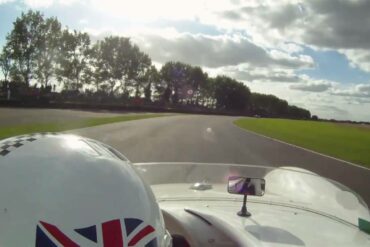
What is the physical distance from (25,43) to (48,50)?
4656mm

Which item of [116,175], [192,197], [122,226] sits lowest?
[192,197]

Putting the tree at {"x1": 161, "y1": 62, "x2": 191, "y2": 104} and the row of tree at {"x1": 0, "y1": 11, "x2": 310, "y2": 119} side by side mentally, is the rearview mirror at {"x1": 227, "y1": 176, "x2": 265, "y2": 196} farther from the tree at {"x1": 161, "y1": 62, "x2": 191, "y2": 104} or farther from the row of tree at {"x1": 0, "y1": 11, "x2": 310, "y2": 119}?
the tree at {"x1": 161, "y1": 62, "x2": 191, "y2": 104}

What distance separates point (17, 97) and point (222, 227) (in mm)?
71778

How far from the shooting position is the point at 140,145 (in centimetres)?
2231

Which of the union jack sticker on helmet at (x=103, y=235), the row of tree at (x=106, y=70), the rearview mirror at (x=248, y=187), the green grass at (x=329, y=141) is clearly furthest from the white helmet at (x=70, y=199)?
the row of tree at (x=106, y=70)

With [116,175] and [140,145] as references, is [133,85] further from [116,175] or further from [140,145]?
[116,175]

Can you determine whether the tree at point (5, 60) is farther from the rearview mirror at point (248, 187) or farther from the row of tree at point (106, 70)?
the rearview mirror at point (248, 187)

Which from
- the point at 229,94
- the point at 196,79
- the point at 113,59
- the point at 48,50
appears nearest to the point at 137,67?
the point at 113,59

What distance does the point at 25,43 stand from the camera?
8262 cm

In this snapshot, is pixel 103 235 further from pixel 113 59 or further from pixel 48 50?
pixel 113 59

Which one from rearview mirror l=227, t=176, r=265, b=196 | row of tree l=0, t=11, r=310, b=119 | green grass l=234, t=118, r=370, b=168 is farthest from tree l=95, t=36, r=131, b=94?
rearview mirror l=227, t=176, r=265, b=196

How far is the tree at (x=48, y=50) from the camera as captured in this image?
8394 cm

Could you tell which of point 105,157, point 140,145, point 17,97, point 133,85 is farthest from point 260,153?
point 133,85

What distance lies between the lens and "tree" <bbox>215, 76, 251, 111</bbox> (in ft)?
584
